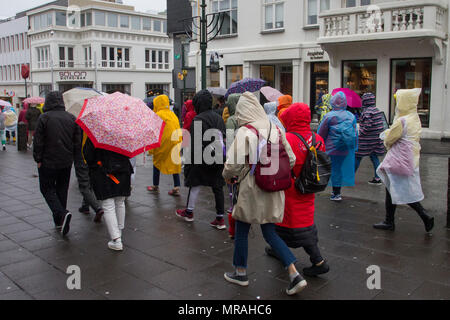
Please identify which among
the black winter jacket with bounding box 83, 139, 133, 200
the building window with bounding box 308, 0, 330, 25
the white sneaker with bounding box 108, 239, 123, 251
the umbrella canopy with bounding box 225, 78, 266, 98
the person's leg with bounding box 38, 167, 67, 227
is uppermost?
the building window with bounding box 308, 0, 330, 25

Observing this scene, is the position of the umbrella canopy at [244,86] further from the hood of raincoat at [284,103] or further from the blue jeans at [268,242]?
the blue jeans at [268,242]

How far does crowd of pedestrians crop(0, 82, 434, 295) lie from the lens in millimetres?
4281

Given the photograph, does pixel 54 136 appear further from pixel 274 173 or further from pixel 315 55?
pixel 315 55

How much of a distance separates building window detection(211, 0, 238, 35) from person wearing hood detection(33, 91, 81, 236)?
1723 cm

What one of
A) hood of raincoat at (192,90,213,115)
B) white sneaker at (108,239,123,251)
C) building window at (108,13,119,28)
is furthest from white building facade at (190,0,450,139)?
building window at (108,13,119,28)

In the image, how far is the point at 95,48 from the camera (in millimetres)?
49656

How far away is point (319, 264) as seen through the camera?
457 cm

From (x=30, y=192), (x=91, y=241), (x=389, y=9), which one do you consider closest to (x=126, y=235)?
(x=91, y=241)

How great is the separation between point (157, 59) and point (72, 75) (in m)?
10.8

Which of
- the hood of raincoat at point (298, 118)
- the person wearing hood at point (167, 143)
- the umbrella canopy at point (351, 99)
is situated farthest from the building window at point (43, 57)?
the hood of raincoat at point (298, 118)

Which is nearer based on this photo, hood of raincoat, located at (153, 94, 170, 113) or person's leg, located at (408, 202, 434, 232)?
person's leg, located at (408, 202, 434, 232)

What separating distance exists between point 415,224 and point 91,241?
4554 mm

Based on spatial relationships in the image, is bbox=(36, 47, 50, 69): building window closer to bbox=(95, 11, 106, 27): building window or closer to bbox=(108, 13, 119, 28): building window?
bbox=(95, 11, 106, 27): building window

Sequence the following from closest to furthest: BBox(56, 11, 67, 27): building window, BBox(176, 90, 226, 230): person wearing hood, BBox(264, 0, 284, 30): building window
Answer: BBox(176, 90, 226, 230): person wearing hood < BBox(264, 0, 284, 30): building window < BBox(56, 11, 67, 27): building window
